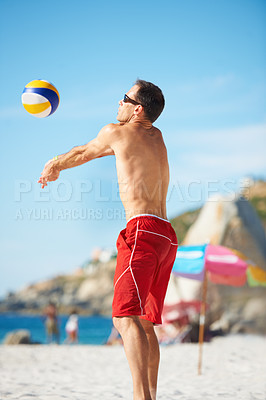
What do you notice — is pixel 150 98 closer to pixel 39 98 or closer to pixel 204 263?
pixel 39 98

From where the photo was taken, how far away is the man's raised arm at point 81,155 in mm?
3131

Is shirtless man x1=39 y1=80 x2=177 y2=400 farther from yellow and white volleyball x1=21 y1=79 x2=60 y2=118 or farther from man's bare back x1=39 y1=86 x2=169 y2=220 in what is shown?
yellow and white volleyball x1=21 y1=79 x2=60 y2=118

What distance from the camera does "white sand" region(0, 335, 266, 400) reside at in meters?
4.90

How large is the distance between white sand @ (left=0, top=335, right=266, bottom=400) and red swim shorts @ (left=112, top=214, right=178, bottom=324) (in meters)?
1.94

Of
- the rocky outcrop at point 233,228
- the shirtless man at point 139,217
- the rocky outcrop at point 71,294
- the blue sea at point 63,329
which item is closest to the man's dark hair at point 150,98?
the shirtless man at point 139,217

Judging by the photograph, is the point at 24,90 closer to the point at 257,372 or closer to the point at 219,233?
the point at 257,372

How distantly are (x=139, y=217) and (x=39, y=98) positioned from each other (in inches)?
67.8

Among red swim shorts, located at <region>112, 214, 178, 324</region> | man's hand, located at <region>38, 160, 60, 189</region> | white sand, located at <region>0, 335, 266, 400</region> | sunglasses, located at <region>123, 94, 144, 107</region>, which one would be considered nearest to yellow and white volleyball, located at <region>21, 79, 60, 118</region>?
man's hand, located at <region>38, 160, 60, 189</region>

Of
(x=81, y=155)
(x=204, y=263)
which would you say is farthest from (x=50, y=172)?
(x=204, y=263)

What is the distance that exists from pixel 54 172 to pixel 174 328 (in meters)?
12.7

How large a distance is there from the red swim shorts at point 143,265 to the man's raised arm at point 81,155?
49cm

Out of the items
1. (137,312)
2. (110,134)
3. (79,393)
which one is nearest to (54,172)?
(110,134)

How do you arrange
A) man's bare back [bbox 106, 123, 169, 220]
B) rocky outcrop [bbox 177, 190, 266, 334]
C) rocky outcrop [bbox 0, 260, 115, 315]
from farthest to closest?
rocky outcrop [bbox 0, 260, 115, 315] → rocky outcrop [bbox 177, 190, 266, 334] → man's bare back [bbox 106, 123, 169, 220]

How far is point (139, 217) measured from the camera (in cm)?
307
